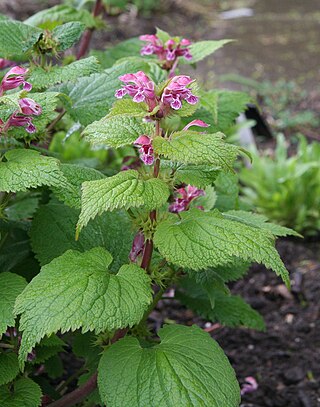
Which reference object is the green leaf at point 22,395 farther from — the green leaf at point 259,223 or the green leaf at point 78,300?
the green leaf at point 259,223

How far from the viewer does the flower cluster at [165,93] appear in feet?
5.17

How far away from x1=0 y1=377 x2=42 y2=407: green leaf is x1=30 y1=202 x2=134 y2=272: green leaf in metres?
0.32

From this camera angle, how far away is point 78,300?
57.6 inches

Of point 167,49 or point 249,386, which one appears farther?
point 249,386

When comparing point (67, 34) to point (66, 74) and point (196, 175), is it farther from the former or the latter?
point (196, 175)

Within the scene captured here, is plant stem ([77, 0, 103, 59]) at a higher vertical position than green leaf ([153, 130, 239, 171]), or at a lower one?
lower

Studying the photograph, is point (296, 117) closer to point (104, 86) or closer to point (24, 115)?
point (104, 86)

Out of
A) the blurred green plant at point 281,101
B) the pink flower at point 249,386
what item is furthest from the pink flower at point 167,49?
the blurred green plant at point 281,101

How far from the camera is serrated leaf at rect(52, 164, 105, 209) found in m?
1.67

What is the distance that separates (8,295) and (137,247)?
0.33 metres

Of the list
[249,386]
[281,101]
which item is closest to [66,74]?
[249,386]

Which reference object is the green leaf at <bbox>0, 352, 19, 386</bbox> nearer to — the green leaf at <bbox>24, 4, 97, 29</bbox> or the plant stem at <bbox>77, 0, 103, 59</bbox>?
the green leaf at <bbox>24, 4, 97, 29</bbox>

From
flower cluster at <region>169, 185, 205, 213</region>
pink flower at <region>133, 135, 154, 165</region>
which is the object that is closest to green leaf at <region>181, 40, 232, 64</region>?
flower cluster at <region>169, 185, 205, 213</region>

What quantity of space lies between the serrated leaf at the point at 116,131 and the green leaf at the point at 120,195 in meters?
0.08
